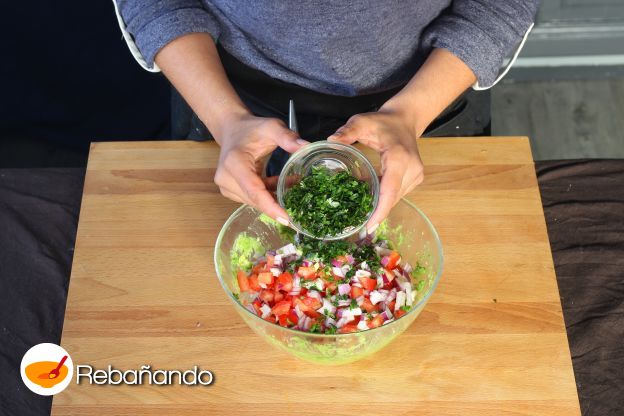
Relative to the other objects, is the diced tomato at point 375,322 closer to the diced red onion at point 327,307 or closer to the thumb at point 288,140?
the diced red onion at point 327,307

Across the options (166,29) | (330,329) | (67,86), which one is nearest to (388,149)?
(330,329)

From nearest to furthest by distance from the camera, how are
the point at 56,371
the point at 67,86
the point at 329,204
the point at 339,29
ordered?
the point at 329,204
the point at 56,371
the point at 339,29
the point at 67,86

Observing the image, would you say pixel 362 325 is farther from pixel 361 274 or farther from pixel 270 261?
pixel 270 261

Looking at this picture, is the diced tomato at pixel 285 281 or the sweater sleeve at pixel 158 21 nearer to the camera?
the diced tomato at pixel 285 281

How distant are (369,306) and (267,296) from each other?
174 mm

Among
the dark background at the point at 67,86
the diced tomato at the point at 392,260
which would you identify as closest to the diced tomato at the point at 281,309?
the diced tomato at the point at 392,260

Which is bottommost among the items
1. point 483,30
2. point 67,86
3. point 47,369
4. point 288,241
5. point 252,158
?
point 67,86

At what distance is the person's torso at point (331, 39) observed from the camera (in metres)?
1.31

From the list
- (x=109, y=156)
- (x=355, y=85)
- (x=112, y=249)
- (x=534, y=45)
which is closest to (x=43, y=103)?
(x=109, y=156)

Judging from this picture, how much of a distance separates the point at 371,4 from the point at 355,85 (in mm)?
209

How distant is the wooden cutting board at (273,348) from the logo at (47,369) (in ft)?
0.07

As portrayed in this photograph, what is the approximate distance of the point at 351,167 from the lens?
1.16m

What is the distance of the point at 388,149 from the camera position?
1.18 meters

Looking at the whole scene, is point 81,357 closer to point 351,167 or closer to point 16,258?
point 16,258
